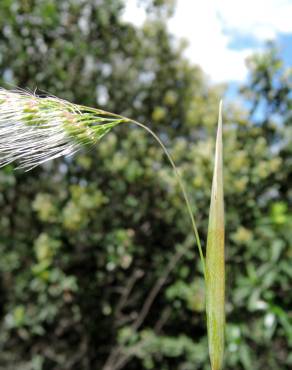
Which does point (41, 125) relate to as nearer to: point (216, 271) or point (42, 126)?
point (42, 126)

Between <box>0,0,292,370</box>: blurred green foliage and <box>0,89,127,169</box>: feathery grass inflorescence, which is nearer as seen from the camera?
<box>0,89,127,169</box>: feathery grass inflorescence

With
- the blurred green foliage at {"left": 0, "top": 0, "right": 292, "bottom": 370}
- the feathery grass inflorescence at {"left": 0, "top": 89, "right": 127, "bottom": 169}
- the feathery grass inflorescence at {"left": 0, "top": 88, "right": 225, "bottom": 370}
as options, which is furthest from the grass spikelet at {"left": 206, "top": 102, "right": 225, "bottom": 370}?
the blurred green foliage at {"left": 0, "top": 0, "right": 292, "bottom": 370}

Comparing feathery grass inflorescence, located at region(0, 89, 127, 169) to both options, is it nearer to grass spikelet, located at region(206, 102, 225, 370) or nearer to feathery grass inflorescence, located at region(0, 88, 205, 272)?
feathery grass inflorescence, located at region(0, 88, 205, 272)

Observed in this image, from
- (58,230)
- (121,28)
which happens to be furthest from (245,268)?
(121,28)

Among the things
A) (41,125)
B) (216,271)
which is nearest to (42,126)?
(41,125)

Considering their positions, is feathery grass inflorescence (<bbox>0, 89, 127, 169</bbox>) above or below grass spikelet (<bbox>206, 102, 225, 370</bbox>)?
above

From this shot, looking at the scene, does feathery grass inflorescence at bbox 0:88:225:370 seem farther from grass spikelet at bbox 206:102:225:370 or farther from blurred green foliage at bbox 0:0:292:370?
blurred green foliage at bbox 0:0:292:370

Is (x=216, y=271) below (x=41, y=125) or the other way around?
below

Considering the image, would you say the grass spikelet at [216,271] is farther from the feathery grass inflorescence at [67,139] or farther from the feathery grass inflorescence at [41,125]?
the feathery grass inflorescence at [41,125]

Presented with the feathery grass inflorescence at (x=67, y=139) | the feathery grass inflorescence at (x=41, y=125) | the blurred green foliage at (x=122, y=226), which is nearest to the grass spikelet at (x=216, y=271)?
the feathery grass inflorescence at (x=67, y=139)
